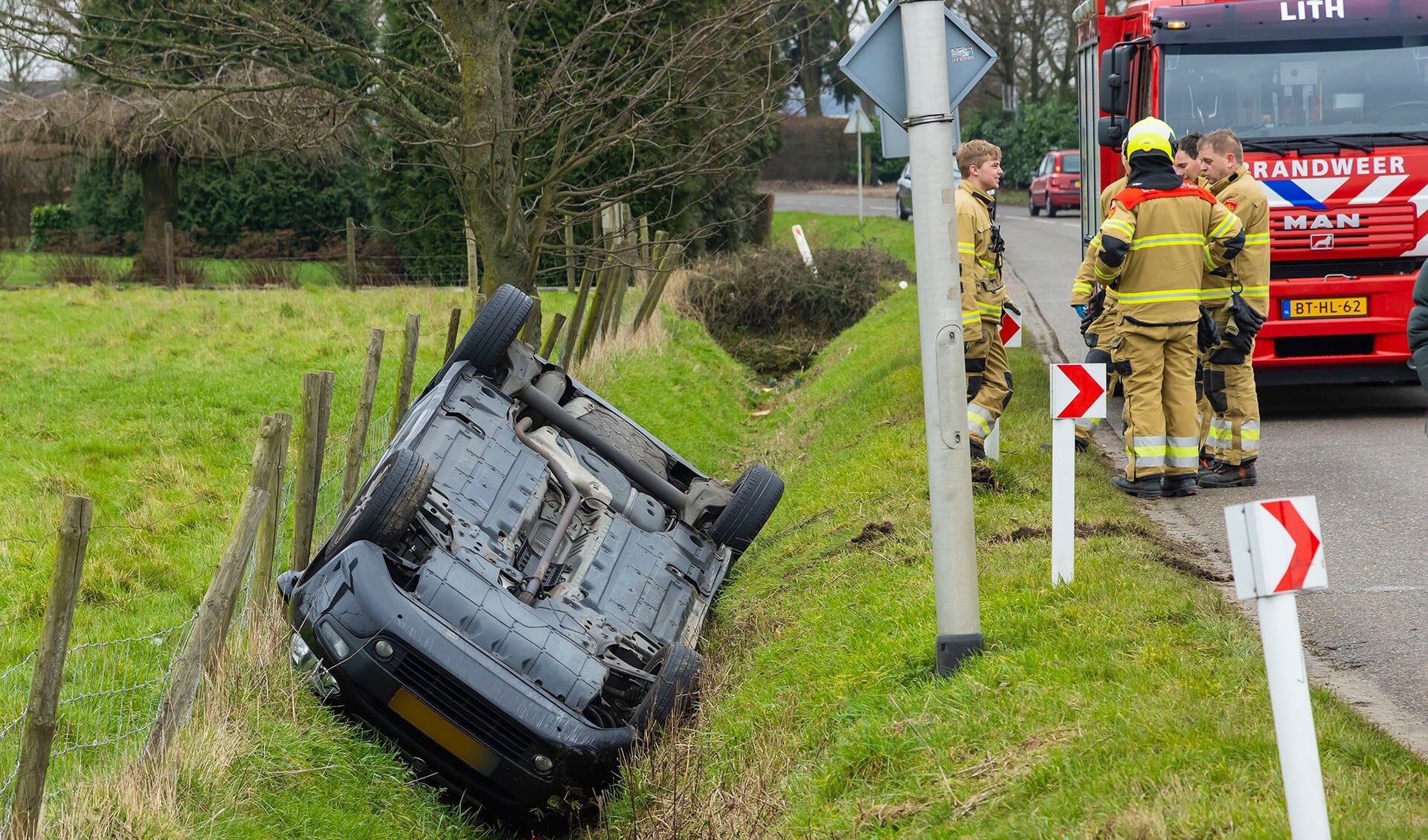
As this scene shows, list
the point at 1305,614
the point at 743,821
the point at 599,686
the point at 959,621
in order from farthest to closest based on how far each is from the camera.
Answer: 1. the point at 1305,614
2. the point at 599,686
3. the point at 959,621
4. the point at 743,821

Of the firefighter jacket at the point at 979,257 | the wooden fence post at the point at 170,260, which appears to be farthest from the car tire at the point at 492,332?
the wooden fence post at the point at 170,260

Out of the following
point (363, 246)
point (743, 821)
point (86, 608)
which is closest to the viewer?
point (743, 821)

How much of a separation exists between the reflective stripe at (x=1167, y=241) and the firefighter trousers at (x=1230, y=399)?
102cm

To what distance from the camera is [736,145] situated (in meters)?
9.09

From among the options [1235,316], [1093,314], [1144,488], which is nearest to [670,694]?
[1144,488]

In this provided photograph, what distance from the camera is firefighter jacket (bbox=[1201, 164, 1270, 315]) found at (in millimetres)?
8406

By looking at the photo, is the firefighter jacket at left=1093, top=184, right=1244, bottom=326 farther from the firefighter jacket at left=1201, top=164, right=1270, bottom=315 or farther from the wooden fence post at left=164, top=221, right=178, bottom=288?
the wooden fence post at left=164, top=221, right=178, bottom=288

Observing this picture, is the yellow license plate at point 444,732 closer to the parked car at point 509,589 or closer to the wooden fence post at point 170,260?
the parked car at point 509,589

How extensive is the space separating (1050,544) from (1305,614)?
120 cm

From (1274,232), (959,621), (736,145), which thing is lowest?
(959,621)

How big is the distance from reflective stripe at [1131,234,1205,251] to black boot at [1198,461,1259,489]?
1505mm

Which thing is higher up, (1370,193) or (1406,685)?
(1370,193)

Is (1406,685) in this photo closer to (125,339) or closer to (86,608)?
(86,608)

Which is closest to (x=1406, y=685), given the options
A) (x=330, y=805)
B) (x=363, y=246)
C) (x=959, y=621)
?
(x=959, y=621)
